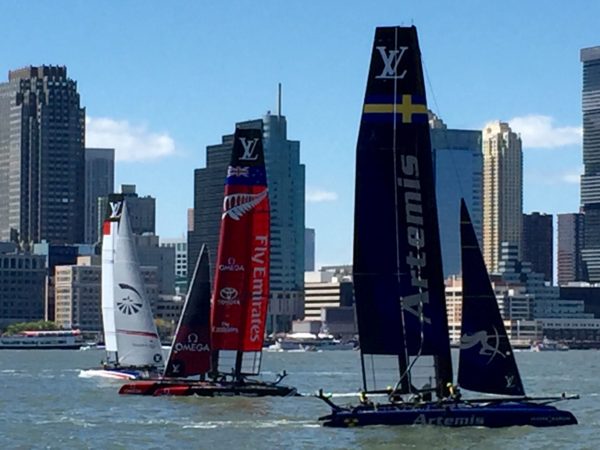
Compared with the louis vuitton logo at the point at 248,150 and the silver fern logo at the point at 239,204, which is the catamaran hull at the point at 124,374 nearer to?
the silver fern logo at the point at 239,204

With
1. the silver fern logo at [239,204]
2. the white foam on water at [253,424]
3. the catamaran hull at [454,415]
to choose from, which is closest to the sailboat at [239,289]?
the silver fern logo at [239,204]

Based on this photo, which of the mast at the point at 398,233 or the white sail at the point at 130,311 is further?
the white sail at the point at 130,311

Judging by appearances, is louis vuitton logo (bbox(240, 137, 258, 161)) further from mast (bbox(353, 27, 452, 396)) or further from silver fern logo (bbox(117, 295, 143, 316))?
silver fern logo (bbox(117, 295, 143, 316))

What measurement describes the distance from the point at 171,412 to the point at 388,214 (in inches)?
666

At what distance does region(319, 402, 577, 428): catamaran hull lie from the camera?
5459 centimetres

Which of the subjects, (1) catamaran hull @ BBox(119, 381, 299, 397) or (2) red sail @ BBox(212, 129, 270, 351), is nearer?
(1) catamaran hull @ BBox(119, 381, 299, 397)

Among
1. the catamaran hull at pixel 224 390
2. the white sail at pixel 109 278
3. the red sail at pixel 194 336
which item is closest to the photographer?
the catamaran hull at pixel 224 390

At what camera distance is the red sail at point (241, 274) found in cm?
7681

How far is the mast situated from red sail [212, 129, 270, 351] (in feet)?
67.8

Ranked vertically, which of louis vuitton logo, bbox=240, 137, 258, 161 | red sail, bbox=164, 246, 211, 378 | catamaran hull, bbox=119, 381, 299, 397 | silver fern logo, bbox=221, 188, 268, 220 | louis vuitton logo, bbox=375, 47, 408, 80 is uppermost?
louis vuitton logo, bbox=375, 47, 408, 80

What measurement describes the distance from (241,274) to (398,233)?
21499mm

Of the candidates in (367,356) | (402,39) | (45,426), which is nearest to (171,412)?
(45,426)

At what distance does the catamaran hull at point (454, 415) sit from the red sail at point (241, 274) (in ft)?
68.1

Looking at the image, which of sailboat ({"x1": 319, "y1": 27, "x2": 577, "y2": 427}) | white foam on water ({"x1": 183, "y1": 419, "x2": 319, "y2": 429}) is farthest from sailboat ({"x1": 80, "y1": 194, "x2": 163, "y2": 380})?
sailboat ({"x1": 319, "y1": 27, "x2": 577, "y2": 427})
